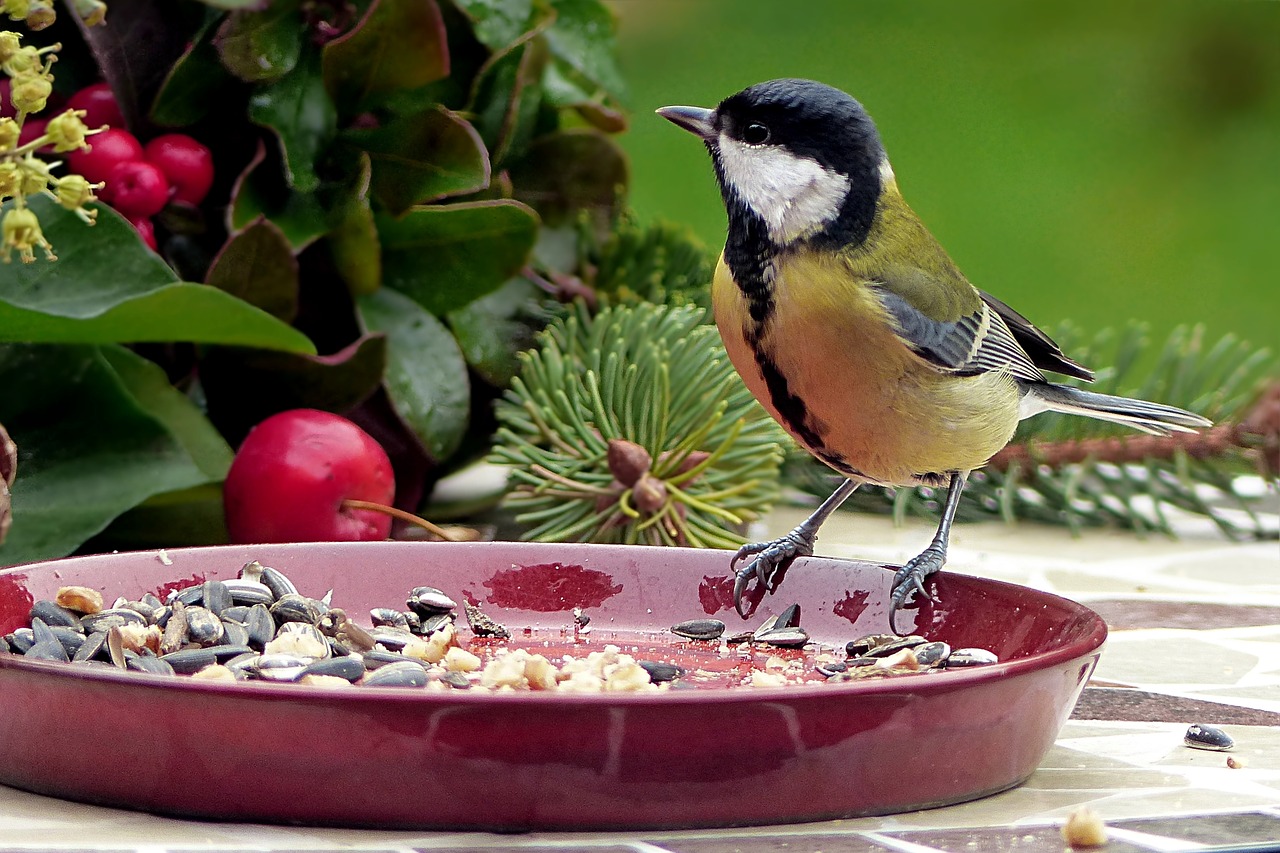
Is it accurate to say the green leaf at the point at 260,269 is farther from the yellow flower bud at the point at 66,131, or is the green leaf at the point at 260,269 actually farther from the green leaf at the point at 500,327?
the yellow flower bud at the point at 66,131

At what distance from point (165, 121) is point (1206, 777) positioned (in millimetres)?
1174

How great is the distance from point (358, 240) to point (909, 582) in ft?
2.45

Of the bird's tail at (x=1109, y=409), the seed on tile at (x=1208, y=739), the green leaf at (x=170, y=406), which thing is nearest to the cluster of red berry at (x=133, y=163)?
the green leaf at (x=170, y=406)

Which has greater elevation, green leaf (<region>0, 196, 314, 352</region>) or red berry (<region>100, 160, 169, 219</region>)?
red berry (<region>100, 160, 169, 219</region>)

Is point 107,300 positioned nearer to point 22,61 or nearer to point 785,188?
point 22,61

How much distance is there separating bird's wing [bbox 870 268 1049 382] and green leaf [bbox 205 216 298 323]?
2.02 ft

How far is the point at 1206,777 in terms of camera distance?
0.97m

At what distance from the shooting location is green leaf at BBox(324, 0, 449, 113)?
1.60m

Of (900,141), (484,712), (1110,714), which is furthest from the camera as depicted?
(900,141)

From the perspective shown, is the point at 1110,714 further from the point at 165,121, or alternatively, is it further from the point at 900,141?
the point at 900,141

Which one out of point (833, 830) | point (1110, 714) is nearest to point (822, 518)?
point (1110, 714)

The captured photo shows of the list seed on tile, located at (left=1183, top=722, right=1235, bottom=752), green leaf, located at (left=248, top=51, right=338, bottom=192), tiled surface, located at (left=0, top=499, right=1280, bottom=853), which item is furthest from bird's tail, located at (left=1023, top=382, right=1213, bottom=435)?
green leaf, located at (left=248, top=51, right=338, bottom=192)

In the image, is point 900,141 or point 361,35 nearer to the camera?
point 361,35

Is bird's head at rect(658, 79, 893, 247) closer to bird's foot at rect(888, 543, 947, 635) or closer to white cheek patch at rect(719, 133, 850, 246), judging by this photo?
white cheek patch at rect(719, 133, 850, 246)
